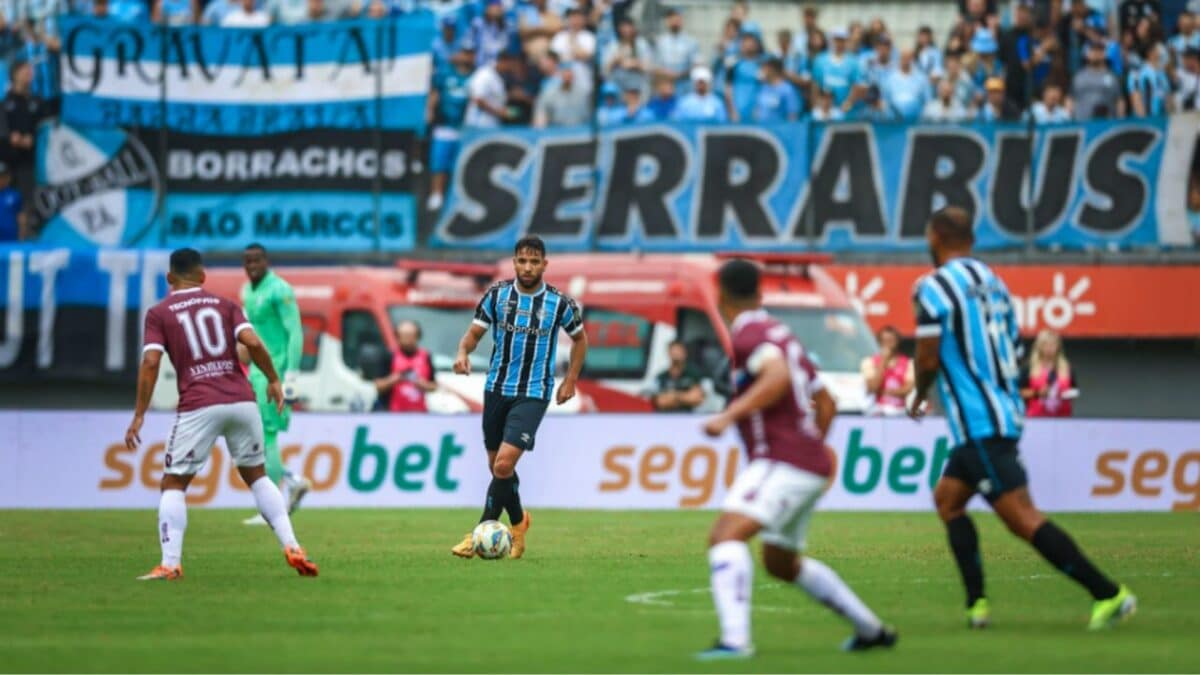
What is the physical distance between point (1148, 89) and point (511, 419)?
15.6 meters

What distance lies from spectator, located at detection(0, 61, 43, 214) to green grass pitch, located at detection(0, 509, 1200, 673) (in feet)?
36.2

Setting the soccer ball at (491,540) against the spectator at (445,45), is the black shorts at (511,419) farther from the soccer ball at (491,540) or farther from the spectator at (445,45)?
the spectator at (445,45)

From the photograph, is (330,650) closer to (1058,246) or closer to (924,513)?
(924,513)

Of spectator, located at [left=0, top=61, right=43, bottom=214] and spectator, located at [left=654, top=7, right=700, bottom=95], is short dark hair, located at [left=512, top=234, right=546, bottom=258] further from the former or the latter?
spectator, located at [left=0, top=61, right=43, bottom=214]

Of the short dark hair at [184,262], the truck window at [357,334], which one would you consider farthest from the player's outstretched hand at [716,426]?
the truck window at [357,334]

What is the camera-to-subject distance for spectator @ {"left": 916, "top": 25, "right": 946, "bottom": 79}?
96.7ft

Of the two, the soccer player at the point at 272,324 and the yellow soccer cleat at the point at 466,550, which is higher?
the soccer player at the point at 272,324

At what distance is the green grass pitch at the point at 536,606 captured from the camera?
10023mm

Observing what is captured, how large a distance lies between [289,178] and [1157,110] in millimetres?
11381

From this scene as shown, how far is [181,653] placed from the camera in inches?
404

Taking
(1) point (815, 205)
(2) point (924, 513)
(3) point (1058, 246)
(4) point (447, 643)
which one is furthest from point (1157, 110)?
(4) point (447, 643)

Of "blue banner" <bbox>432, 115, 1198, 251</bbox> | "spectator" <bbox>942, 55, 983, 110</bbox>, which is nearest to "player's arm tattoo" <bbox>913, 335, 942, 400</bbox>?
"blue banner" <bbox>432, 115, 1198, 251</bbox>

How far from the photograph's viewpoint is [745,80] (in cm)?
2981

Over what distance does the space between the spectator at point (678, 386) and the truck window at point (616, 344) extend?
0.45m
